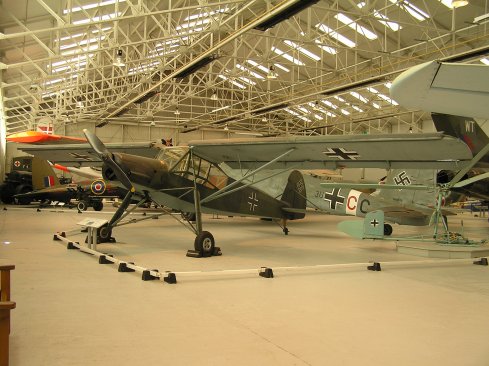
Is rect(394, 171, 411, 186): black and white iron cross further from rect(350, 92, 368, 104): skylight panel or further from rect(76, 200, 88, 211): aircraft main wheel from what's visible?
rect(350, 92, 368, 104): skylight panel

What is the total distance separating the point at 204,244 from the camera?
7461mm

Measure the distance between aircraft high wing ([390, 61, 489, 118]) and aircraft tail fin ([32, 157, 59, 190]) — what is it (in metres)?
20.8

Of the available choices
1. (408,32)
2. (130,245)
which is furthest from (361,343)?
(408,32)

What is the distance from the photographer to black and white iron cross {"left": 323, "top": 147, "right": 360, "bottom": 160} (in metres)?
7.25

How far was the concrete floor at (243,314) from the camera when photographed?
3016 mm

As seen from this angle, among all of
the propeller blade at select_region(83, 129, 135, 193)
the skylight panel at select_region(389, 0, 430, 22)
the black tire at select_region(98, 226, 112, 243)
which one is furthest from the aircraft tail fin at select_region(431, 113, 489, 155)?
the skylight panel at select_region(389, 0, 430, 22)

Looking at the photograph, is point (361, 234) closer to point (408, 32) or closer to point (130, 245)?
point (130, 245)

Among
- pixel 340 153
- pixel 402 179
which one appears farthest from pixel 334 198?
pixel 340 153

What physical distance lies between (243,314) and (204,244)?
11.5ft

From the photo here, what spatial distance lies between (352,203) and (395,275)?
751cm

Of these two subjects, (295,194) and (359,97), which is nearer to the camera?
(295,194)

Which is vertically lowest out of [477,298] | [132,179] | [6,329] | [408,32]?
[477,298]

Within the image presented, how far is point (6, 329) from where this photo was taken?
258 cm

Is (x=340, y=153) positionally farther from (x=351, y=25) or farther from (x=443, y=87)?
(x=351, y=25)
